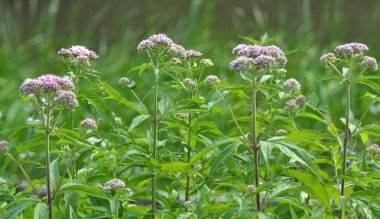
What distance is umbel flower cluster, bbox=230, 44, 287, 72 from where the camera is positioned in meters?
→ 2.16

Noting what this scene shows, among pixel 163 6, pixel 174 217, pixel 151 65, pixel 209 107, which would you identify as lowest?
pixel 174 217

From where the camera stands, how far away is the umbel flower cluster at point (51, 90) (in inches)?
85.8

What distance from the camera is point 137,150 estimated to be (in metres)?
2.54

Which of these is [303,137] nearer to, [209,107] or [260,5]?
[209,107]

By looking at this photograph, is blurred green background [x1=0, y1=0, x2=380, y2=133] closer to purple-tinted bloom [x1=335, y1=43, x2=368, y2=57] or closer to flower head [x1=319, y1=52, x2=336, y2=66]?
flower head [x1=319, y1=52, x2=336, y2=66]

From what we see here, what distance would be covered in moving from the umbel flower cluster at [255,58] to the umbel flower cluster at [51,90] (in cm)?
48

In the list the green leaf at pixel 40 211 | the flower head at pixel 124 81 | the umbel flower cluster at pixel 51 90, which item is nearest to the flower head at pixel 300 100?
the flower head at pixel 124 81

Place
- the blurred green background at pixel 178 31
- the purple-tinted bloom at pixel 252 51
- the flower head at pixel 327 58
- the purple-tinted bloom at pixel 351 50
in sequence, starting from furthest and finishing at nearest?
the blurred green background at pixel 178 31 → the flower head at pixel 327 58 → the purple-tinted bloom at pixel 351 50 → the purple-tinted bloom at pixel 252 51

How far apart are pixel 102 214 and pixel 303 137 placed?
0.68 metres

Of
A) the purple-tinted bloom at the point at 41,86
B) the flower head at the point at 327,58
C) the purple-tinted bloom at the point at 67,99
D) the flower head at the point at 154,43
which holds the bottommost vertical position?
the purple-tinted bloom at the point at 67,99

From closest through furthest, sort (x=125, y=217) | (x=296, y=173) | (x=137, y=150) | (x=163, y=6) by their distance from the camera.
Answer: (x=296, y=173) < (x=125, y=217) < (x=137, y=150) < (x=163, y=6)

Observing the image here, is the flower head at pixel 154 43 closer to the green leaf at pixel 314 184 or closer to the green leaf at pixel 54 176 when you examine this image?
the green leaf at pixel 54 176

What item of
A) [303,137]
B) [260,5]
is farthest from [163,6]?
[303,137]

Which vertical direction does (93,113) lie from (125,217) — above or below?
above
